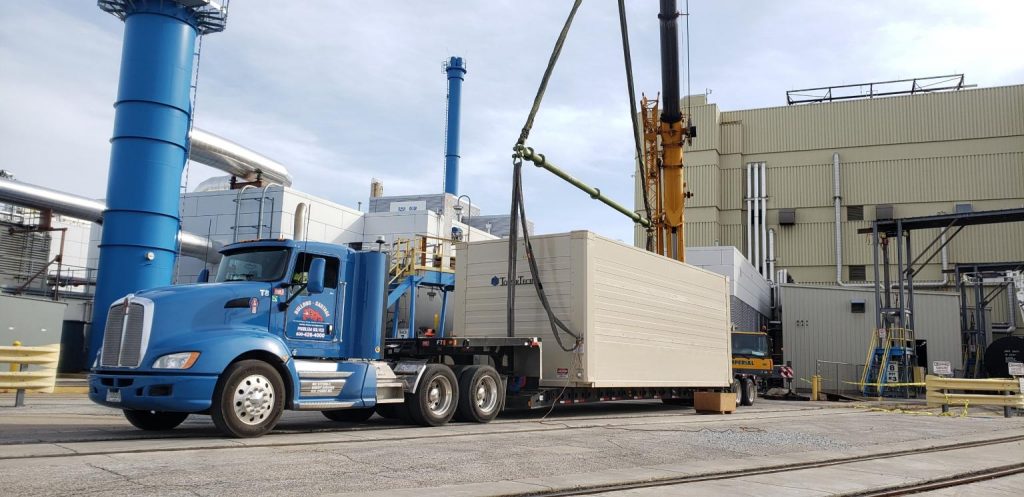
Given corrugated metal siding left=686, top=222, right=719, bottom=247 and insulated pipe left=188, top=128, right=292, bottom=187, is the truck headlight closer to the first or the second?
insulated pipe left=188, top=128, right=292, bottom=187

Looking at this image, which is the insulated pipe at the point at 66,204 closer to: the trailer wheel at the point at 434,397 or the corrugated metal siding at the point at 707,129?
the trailer wheel at the point at 434,397

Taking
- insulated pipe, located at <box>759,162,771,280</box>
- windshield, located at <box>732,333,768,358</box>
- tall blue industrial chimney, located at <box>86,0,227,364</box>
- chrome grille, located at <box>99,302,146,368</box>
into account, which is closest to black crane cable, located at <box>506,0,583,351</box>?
chrome grille, located at <box>99,302,146,368</box>

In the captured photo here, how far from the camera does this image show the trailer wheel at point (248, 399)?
976cm

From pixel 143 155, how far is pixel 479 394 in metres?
18.0

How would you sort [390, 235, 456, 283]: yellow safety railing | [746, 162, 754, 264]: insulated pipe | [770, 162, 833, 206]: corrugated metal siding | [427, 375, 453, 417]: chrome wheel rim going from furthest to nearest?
[746, 162, 754, 264]: insulated pipe
[770, 162, 833, 206]: corrugated metal siding
[390, 235, 456, 283]: yellow safety railing
[427, 375, 453, 417]: chrome wheel rim

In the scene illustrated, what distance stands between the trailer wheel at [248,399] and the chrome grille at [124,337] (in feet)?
3.50

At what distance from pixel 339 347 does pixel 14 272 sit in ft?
94.1

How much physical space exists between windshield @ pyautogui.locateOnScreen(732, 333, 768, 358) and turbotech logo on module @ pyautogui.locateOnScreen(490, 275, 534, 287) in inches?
522

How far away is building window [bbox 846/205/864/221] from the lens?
50875 mm

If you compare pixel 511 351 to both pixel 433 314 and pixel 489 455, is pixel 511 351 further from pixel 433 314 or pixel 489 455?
pixel 433 314

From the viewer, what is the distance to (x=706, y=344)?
18828mm

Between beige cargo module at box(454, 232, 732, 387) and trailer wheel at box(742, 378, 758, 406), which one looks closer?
beige cargo module at box(454, 232, 732, 387)

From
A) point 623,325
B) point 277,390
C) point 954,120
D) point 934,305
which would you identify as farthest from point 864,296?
point 277,390

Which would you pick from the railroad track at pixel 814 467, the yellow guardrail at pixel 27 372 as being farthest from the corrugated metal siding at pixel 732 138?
the yellow guardrail at pixel 27 372
